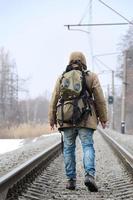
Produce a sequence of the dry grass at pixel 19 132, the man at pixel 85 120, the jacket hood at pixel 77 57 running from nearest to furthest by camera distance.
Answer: the man at pixel 85 120 < the jacket hood at pixel 77 57 < the dry grass at pixel 19 132

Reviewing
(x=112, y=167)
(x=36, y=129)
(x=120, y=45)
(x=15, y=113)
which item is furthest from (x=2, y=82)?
(x=112, y=167)

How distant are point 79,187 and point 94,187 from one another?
1.83 feet

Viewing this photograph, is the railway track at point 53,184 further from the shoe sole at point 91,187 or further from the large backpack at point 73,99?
the large backpack at point 73,99

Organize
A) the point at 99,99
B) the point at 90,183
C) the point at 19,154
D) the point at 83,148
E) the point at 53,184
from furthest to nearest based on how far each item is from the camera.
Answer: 1. the point at 19,154
2. the point at 53,184
3. the point at 83,148
4. the point at 99,99
5. the point at 90,183

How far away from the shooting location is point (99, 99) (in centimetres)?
680

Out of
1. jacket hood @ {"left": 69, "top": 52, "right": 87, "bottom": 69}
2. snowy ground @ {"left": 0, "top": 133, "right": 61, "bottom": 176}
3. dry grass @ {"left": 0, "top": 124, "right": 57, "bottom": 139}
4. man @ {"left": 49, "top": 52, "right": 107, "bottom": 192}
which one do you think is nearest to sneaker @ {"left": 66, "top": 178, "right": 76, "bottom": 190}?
man @ {"left": 49, "top": 52, "right": 107, "bottom": 192}

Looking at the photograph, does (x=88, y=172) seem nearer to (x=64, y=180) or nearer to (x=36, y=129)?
(x=64, y=180)

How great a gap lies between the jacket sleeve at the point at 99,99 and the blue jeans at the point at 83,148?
0.82 ft

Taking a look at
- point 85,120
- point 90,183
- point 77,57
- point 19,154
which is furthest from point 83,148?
point 19,154

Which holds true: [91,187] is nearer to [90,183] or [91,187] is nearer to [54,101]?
[90,183]

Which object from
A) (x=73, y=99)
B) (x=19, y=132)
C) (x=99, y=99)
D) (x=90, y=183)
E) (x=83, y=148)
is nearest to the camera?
(x=90, y=183)

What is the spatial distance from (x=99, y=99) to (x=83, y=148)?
2.25 feet

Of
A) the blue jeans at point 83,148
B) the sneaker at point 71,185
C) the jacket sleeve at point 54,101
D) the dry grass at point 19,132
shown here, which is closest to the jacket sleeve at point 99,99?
Result: the blue jeans at point 83,148

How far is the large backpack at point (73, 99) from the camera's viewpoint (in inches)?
261
